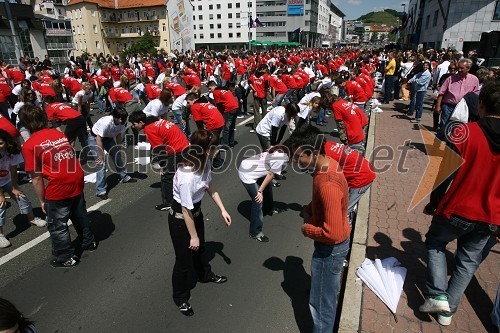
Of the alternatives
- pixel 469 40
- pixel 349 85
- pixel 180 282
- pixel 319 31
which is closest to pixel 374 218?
pixel 180 282

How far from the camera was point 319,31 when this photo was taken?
398ft

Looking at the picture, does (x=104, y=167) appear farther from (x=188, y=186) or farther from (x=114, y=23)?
(x=114, y=23)

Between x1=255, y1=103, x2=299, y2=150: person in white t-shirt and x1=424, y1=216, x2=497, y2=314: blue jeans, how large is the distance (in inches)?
124

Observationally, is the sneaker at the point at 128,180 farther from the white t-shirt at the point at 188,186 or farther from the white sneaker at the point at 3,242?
the white t-shirt at the point at 188,186

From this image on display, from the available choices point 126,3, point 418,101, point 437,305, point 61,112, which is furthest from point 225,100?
point 126,3

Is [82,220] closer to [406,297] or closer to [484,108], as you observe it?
[406,297]

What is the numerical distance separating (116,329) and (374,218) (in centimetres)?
404

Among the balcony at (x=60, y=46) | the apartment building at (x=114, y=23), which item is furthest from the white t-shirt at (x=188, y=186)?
the apartment building at (x=114, y=23)

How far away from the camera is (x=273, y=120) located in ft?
19.1

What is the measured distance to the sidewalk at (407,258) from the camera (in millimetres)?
3159

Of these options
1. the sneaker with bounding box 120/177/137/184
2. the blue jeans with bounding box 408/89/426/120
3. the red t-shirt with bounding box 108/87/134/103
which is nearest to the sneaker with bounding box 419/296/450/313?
the sneaker with bounding box 120/177/137/184

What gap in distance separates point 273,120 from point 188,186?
3.26 m

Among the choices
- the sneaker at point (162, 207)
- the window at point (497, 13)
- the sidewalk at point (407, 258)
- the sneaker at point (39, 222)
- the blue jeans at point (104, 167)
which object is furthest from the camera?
the window at point (497, 13)

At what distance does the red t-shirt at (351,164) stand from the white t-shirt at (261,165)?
760mm
